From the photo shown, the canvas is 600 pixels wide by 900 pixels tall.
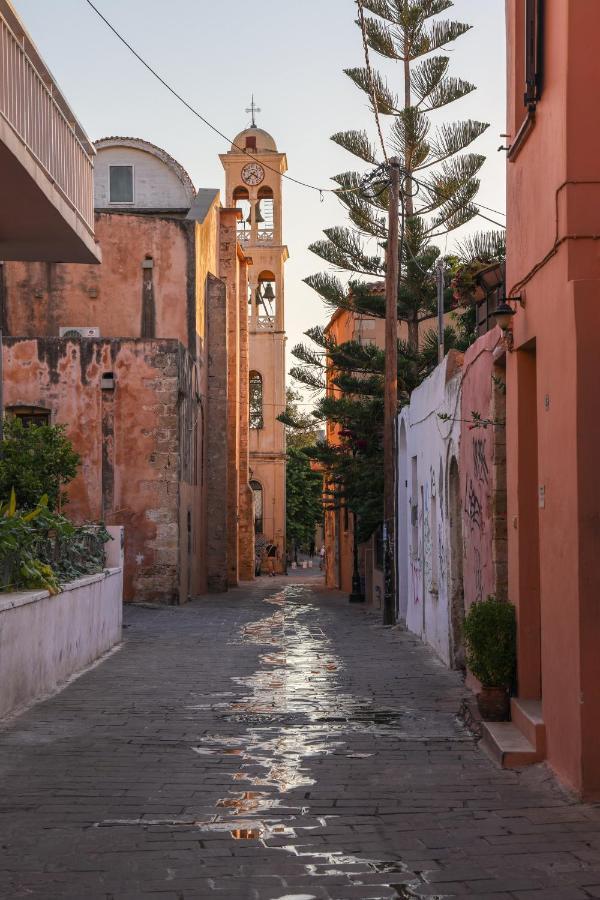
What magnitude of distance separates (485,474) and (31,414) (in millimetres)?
17592

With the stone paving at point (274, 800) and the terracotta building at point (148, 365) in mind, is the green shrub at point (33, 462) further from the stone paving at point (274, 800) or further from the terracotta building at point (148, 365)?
the stone paving at point (274, 800)

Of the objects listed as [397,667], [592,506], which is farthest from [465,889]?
[397,667]

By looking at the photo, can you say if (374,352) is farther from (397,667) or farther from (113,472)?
(397,667)

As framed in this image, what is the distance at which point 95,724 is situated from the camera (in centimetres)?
988

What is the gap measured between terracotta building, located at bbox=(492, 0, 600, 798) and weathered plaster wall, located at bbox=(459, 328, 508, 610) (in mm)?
1284

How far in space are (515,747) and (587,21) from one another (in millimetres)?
4479

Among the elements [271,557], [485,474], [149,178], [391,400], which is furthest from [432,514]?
[271,557]

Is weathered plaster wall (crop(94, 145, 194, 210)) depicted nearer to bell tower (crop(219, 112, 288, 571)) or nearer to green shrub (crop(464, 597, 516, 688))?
bell tower (crop(219, 112, 288, 571))

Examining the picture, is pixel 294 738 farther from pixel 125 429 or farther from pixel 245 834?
pixel 125 429

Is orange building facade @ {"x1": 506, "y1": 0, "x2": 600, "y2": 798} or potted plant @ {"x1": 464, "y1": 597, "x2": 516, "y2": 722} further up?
orange building facade @ {"x1": 506, "y1": 0, "x2": 600, "y2": 798}

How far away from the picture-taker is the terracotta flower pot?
9.32 metres

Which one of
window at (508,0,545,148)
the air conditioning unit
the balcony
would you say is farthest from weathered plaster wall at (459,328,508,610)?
the air conditioning unit

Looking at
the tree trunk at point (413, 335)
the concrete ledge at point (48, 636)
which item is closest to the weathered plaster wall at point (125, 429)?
the tree trunk at point (413, 335)

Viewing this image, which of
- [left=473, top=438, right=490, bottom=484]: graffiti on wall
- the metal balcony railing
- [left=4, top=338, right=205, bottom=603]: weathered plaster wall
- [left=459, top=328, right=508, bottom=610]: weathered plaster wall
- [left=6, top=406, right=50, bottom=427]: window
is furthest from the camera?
[left=6, top=406, right=50, bottom=427]: window
